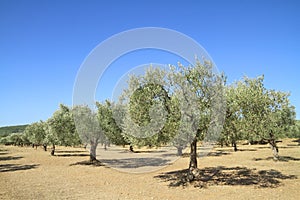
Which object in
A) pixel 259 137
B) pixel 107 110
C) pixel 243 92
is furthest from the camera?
pixel 107 110

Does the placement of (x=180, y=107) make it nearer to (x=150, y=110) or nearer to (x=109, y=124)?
(x=150, y=110)

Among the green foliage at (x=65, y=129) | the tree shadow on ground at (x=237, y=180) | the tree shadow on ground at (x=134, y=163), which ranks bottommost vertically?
the tree shadow on ground at (x=134, y=163)

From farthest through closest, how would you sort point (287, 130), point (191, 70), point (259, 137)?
point (287, 130) < point (259, 137) < point (191, 70)

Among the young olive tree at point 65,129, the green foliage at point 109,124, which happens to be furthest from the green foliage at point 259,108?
the young olive tree at point 65,129

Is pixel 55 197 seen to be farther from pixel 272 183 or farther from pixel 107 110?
pixel 107 110

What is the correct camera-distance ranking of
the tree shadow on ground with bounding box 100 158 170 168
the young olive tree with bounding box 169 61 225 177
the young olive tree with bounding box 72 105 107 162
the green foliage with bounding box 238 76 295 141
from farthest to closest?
the young olive tree with bounding box 72 105 107 162
the tree shadow on ground with bounding box 100 158 170 168
the green foliage with bounding box 238 76 295 141
the young olive tree with bounding box 169 61 225 177

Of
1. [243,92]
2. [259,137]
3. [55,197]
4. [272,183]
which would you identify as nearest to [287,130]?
[259,137]

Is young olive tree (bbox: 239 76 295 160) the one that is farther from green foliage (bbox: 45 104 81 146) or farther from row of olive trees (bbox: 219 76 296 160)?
green foliage (bbox: 45 104 81 146)

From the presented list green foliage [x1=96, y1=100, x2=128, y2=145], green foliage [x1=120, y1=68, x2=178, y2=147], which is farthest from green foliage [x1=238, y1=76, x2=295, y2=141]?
green foliage [x1=96, y1=100, x2=128, y2=145]

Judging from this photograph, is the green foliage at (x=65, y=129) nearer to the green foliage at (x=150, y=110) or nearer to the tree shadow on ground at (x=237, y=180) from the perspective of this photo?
the green foliage at (x=150, y=110)

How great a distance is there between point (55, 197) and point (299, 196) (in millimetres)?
17647

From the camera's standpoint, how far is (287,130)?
42.9m

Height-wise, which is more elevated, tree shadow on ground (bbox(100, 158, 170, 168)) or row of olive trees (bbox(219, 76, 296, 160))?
row of olive trees (bbox(219, 76, 296, 160))

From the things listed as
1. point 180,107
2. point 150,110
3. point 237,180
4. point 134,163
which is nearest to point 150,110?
point 150,110
